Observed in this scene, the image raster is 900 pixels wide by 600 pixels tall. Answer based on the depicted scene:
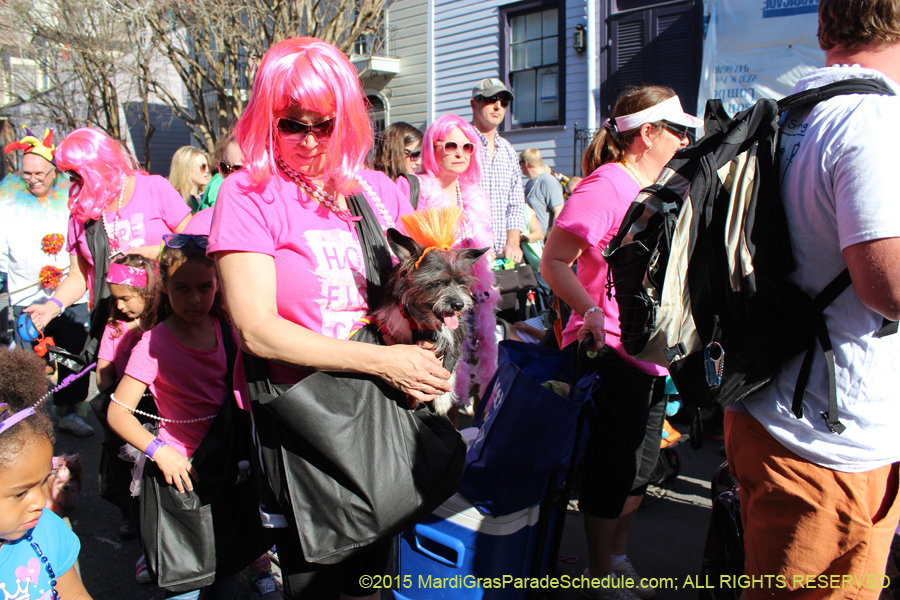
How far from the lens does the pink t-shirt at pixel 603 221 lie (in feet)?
8.11

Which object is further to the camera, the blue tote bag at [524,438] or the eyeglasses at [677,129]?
the eyeglasses at [677,129]

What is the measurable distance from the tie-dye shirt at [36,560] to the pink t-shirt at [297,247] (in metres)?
0.85

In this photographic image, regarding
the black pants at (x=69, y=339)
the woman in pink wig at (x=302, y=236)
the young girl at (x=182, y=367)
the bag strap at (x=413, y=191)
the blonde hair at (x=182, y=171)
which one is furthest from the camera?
the blonde hair at (x=182, y=171)

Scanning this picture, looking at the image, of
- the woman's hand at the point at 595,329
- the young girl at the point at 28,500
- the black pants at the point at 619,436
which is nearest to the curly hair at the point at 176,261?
the young girl at the point at 28,500

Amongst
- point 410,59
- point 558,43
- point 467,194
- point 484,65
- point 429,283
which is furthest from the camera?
point 410,59

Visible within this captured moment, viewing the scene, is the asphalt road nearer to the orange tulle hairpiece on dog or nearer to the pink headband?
the pink headband

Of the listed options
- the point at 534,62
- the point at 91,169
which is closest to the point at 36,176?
the point at 91,169

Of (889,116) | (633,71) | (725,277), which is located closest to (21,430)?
(725,277)

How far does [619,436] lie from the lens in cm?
257

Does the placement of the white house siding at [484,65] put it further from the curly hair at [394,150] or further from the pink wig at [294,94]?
the pink wig at [294,94]

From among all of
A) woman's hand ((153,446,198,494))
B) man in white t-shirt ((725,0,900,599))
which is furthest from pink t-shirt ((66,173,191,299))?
man in white t-shirt ((725,0,900,599))

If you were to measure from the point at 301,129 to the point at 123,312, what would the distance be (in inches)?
70.6

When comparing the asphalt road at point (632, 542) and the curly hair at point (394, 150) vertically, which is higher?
the curly hair at point (394, 150)

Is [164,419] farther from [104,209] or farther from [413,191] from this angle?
[104,209]
